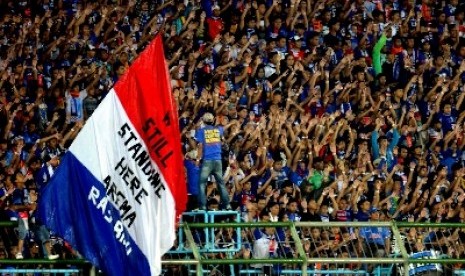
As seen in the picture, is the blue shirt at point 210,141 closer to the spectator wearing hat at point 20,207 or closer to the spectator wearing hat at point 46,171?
the spectator wearing hat at point 46,171

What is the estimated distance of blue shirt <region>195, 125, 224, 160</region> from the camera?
26766 millimetres

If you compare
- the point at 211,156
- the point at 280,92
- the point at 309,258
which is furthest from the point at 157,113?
the point at 280,92

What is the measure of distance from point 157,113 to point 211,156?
7388 mm

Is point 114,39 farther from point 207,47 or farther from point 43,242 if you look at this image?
point 43,242

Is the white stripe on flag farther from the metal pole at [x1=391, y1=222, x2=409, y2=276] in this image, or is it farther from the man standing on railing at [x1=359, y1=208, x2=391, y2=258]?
the man standing on railing at [x1=359, y1=208, x2=391, y2=258]

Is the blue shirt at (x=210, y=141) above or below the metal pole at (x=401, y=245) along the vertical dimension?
above

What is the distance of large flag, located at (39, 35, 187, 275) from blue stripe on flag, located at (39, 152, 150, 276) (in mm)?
12

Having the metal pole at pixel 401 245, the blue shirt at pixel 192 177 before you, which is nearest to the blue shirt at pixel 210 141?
the blue shirt at pixel 192 177

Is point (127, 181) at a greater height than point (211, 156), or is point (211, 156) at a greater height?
point (211, 156)

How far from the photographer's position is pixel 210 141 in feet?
88.0

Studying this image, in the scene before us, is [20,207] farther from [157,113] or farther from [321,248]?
[157,113]

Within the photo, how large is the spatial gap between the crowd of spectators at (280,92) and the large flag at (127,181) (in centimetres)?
690

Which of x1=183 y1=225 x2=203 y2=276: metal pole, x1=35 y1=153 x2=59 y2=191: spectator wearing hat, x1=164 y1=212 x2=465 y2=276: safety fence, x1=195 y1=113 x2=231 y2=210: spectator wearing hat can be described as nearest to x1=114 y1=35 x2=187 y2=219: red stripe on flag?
x1=183 y1=225 x2=203 y2=276: metal pole

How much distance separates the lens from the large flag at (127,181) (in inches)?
754
